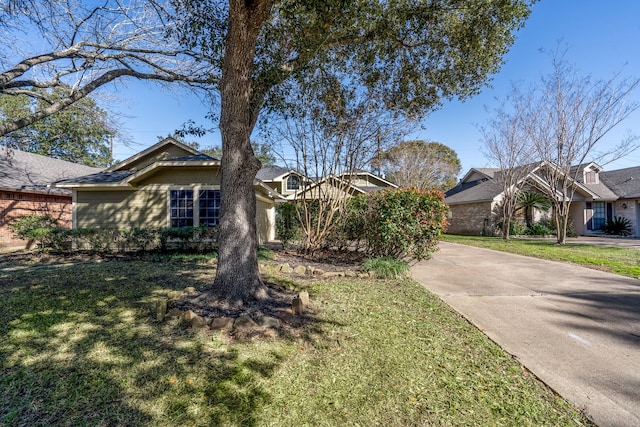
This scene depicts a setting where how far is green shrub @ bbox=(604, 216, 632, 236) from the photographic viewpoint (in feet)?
63.7

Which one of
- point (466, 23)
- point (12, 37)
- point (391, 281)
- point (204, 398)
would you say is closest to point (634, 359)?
point (391, 281)

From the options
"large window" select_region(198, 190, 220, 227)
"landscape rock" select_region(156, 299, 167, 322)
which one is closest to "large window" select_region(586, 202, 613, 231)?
"large window" select_region(198, 190, 220, 227)

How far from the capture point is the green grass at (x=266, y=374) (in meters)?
2.23

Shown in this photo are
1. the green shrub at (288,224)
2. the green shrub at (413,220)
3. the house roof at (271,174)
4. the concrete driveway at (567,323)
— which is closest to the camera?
the concrete driveway at (567,323)

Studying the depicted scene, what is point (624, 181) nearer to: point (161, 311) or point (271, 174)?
point (271, 174)

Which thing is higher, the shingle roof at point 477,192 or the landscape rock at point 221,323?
the shingle roof at point 477,192

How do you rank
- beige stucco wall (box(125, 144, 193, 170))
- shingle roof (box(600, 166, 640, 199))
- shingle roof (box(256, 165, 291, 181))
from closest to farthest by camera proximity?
beige stucco wall (box(125, 144, 193, 170)), shingle roof (box(600, 166, 640, 199)), shingle roof (box(256, 165, 291, 181))

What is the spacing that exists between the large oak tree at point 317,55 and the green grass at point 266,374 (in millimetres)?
1295

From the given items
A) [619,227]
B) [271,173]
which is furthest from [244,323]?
[619,227]

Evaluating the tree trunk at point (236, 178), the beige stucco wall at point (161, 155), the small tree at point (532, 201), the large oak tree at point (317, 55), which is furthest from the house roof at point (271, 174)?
the tree trunk at point (236, 178)

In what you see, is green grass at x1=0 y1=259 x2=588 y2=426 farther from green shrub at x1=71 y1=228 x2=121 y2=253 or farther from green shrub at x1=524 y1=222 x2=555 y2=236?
green shrub at x1=524 y1=222 x2=555 y2=236

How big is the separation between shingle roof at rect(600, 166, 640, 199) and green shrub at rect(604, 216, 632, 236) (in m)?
1.56

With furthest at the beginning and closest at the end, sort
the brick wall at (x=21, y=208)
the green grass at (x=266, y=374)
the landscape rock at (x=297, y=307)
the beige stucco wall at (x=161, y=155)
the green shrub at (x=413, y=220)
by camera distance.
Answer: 1. the beige stucco wall at (x=161, y=155)
2. the brick wall at (x=21, y=208)
3. the green shrub at (x=413, y=220)
4. the landscape rock at (x=297, y=307)
5. the green grass at (x=266, y=374)

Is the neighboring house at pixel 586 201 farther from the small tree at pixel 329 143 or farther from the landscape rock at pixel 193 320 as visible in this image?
the landscape rock at pixel 193 320
